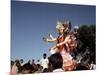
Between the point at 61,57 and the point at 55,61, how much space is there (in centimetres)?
5

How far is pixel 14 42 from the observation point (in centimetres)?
133

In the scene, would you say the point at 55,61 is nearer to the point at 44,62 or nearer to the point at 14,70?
the point at 44,62

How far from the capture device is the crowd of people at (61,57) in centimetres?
139

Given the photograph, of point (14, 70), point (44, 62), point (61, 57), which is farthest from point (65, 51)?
point (14, 70)

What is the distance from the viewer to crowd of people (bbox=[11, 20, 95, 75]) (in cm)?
139

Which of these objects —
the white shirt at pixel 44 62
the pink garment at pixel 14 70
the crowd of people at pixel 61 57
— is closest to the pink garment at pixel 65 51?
the crowd of people at pixel 61 57

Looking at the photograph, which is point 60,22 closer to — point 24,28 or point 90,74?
point 24,28

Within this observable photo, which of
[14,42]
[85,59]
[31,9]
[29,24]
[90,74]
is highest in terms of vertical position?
[31,9]

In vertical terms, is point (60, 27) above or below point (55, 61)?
above

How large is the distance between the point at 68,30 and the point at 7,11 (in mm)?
445

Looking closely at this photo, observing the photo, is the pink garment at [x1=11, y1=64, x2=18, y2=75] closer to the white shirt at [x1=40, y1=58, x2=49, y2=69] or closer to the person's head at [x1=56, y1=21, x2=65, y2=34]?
the white shirt at [x1=40, y1=58, x2=49, y2=69]

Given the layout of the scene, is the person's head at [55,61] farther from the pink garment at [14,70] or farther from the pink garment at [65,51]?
the pink garment at [14,70]

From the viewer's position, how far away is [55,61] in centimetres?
143
